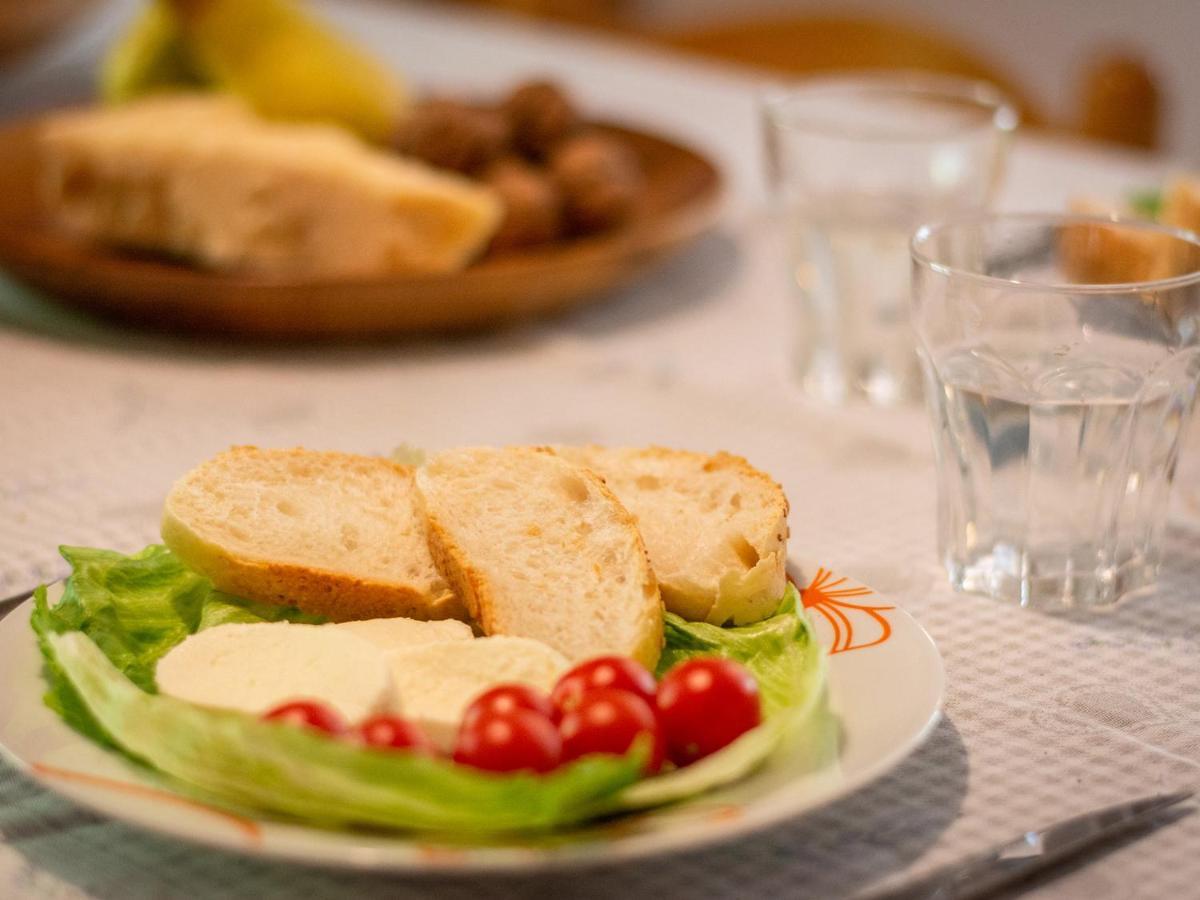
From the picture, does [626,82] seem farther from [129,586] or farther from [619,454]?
[129,586]

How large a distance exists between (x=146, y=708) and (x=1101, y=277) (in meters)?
0.76

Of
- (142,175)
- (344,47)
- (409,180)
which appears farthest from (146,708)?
(344,47)

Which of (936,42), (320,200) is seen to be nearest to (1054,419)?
(320,200)

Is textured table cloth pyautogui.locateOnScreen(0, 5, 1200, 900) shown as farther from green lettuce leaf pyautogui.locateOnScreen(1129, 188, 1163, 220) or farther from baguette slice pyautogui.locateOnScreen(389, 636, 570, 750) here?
green lettuce leaf pyautogui.locateOnScreen(1129, 188, 1163, 220)

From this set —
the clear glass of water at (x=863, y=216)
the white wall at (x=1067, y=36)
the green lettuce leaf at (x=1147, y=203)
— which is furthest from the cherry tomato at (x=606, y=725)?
the white wall at (x=1067, y=36)

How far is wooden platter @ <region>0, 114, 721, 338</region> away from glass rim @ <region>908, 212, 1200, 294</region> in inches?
22.2

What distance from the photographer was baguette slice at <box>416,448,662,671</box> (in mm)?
781

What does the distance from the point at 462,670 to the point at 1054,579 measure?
474 millimetres

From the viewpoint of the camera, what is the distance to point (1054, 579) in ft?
3.26

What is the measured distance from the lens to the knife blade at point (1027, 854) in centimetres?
65

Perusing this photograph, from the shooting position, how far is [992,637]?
0.95 meters

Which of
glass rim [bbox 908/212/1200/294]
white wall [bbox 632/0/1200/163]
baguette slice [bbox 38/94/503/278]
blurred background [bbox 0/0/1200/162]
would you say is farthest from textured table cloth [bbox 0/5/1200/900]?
white wall [bbox 632/0/1200/163]

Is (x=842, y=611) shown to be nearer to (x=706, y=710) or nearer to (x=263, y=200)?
(x=706, y=710)

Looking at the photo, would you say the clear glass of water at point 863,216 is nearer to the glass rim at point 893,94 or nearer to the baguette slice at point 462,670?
the glass rim at point 893,94
